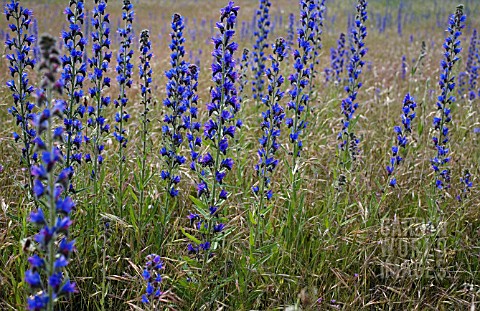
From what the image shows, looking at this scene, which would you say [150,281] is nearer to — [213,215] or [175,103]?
[213,215]

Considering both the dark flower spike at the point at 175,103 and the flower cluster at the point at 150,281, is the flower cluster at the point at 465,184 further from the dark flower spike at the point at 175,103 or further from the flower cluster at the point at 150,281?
the flower cluster at the point at 150,281

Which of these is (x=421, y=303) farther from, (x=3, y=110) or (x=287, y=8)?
(x=287, y=8)

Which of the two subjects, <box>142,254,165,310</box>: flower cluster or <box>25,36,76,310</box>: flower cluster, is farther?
<box>142,254,165,310</box>: flower cluster

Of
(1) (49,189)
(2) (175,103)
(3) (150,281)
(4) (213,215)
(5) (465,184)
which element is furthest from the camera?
(5) (465,184)

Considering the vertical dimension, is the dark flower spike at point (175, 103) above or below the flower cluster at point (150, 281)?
above

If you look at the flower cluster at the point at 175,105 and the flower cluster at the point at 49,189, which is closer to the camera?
the flower cluster at the point at 49,189

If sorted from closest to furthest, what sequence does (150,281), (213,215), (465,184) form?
(150,281)
(213,215)
(465,184)

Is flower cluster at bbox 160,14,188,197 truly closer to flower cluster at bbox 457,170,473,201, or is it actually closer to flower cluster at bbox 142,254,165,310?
flower cluster at bbox 142,254,165,310

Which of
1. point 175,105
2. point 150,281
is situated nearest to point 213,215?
point 150,281

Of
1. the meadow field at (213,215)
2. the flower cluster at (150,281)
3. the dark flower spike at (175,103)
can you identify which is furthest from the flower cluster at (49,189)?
the dark flower spike at (175,103)

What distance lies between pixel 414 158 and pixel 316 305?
9.69 feet

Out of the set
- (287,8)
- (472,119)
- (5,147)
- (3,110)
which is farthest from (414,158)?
(287,8)

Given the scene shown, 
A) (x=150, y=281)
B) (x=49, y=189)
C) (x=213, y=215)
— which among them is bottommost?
(x=150, y=281)

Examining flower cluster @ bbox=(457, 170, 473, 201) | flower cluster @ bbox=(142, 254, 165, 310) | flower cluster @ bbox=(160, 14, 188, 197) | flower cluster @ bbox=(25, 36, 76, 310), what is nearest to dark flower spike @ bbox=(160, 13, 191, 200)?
flower cluster @ bbox=(160, 14, 188, 197)
